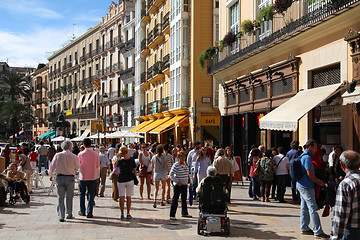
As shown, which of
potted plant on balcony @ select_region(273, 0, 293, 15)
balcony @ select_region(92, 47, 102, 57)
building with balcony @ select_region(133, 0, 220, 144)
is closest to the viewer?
potted plant on balcony @ select_region(273, 0, 293, 15)

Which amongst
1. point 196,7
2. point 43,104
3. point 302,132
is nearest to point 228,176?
point 302,132

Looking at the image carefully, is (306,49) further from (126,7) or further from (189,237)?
(126,7)

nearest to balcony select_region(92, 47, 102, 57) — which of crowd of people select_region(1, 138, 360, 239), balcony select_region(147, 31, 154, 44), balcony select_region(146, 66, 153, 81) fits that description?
balcony select_region(147, 31, 154, 44)

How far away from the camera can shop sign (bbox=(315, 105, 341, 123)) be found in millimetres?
13422

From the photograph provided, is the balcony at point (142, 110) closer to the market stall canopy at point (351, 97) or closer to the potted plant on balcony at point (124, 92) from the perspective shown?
the potted plant on balcony at point (124, 92)

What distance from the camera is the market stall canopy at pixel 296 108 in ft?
42.5

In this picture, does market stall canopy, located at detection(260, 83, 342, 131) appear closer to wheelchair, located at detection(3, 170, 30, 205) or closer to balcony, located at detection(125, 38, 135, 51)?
wheelchair, located at detection(3, 170, 30, 205)

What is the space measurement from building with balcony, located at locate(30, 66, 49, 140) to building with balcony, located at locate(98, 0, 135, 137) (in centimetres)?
2528

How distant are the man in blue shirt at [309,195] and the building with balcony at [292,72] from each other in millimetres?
4099

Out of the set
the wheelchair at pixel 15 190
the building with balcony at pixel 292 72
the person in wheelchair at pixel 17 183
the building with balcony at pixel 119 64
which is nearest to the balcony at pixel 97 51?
the building with balcony at pixel 119 64

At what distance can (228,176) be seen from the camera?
469 inches

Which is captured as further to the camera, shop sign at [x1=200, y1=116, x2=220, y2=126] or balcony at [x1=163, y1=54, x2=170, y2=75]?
balcony at [x1=163, y1=54, x2=170, y2=75]

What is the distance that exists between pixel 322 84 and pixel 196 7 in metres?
16.7

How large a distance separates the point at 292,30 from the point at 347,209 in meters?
11.2
